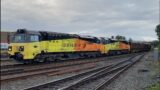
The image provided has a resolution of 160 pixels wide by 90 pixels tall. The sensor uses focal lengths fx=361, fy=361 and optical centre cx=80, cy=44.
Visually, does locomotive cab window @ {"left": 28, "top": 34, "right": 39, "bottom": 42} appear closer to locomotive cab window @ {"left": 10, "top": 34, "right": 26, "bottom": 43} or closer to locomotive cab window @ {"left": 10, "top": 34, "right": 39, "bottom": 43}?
locomotive cab window @ {"left": 10, "top": 34, "right": 39, "bottom": 43}

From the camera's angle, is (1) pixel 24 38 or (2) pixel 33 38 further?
(2) pixel 33 38

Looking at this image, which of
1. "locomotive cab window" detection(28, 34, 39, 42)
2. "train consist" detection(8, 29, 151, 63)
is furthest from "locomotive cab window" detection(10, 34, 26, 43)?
"locomotive cab window" detection(28, 34, 39, 42)

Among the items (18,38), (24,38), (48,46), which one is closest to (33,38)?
(24,38)

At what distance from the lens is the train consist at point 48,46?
28594 mm

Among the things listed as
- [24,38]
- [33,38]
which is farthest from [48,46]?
[24,38]

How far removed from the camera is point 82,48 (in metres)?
41.8

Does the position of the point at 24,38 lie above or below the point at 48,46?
above

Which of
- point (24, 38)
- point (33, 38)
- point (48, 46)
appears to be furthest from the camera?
point (48, 46)

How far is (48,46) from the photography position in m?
31.2

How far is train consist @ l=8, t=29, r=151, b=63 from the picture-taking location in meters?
28.6

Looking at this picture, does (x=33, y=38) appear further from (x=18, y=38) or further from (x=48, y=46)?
(x=48, y=46)

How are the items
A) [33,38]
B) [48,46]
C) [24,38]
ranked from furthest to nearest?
[48,46] → [33,38] → [24,38]

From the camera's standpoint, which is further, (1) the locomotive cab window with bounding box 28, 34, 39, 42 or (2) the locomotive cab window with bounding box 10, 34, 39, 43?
(1) the locomotive cab window with bounding box 28, 34, 39, 42

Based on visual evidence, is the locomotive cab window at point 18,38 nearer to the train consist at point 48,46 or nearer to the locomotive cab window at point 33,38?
the train consist at point 48,46
